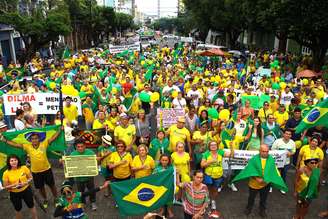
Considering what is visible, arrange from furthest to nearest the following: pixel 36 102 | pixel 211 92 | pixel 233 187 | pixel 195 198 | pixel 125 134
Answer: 1. pixel 211 92
2. pixel 36 102
3. pixel 233 187
4. pixel 125 134
5. pixel 195 198

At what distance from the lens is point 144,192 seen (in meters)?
5.10

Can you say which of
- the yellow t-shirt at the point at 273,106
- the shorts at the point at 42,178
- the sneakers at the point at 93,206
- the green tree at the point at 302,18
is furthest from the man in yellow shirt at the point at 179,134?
the green tree at the point at 302,18

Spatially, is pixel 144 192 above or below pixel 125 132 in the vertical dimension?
below

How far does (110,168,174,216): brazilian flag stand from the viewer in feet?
16.6

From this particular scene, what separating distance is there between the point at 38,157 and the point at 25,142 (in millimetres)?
561

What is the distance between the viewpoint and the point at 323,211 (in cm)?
638

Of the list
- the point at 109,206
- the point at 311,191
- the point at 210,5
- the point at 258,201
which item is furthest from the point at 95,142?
the point at 210,5

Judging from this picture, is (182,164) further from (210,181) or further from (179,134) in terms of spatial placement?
(179,134)

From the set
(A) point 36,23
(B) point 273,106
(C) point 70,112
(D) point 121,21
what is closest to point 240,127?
(B) point 273,106

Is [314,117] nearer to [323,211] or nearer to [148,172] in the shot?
[323,211]

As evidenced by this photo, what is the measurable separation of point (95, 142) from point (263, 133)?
3.68 m

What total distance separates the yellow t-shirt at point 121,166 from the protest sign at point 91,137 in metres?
1.22

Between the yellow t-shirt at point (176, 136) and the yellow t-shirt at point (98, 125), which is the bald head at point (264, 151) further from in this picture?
the yellow t-shirt at point (98, 125)

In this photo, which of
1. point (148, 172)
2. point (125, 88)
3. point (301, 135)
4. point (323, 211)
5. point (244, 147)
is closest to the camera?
point (148, 172)
